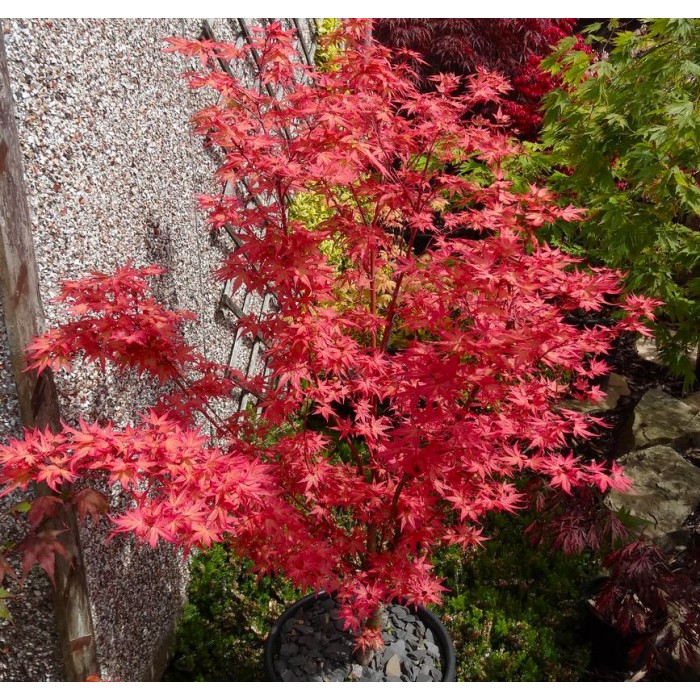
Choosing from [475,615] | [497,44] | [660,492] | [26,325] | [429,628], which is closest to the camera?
[26,325]

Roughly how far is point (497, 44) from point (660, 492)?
389 centimetres

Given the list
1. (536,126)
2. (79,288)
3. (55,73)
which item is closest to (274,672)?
(79,288)

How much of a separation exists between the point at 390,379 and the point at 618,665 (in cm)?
188

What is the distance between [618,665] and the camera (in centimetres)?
295

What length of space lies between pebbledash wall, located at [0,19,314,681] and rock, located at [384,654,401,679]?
109 centimetres

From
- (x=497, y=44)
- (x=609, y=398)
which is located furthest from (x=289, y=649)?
(x=497, y=44)

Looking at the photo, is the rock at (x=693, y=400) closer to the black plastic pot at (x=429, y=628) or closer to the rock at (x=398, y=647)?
the black plastic pot at (x=429, y=628)

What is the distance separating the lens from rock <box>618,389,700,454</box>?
12.7ft

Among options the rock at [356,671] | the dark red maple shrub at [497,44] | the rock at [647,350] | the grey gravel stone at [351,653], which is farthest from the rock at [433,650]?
the dark red maple shrub at [497,44]

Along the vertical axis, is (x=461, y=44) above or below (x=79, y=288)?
above

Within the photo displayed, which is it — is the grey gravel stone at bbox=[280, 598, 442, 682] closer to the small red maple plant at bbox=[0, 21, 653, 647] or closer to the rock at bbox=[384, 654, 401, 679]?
the rock at bbox=[384, 654, 401, 679]

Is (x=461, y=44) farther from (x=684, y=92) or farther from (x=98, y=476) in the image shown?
(x=98, y=476)

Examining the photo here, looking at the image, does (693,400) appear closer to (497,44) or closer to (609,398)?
(609,398)

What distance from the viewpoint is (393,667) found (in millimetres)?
2611
